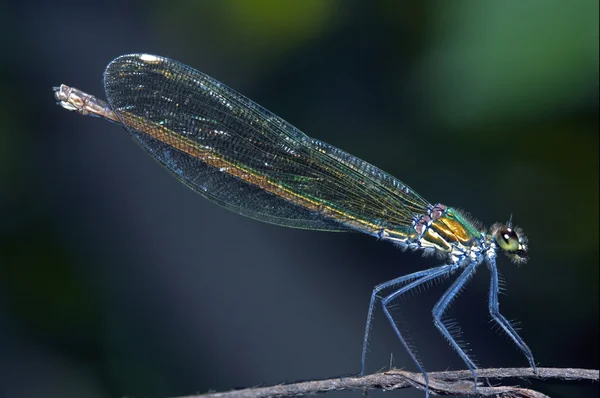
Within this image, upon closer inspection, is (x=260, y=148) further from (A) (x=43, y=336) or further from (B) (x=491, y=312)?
(A) (x=43, y=336)

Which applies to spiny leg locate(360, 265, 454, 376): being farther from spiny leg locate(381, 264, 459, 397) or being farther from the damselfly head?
the damselfly head

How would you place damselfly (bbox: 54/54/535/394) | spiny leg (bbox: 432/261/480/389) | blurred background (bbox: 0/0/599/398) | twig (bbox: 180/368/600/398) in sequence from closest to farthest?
twig (bbox: 180/368/600/398) → spiny leg (bbox: 432/261/480/389) → damselfly (bbox: 54/54/535/394) → blurred background (bbox: 0/0/599/398)

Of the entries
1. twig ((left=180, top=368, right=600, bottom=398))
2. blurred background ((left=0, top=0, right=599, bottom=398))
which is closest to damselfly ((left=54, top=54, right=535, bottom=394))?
blurred background ((left=0, top=0, right=599, bottom=398))

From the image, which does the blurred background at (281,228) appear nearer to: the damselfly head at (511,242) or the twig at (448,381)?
the damselfly head at (511,242)

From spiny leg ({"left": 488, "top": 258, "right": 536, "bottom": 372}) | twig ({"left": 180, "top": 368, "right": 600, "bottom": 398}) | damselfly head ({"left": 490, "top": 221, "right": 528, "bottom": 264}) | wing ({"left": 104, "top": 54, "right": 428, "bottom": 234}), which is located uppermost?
wing ({"left": 104, "top": 54, "right": 428, "bottom": 234})

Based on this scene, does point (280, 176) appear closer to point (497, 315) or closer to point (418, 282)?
point (418, 282)

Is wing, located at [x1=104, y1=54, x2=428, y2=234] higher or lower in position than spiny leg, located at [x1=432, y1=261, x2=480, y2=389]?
higher

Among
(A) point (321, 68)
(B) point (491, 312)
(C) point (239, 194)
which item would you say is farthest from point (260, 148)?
(B) point (491, 312)
